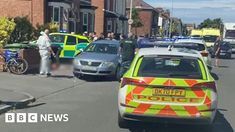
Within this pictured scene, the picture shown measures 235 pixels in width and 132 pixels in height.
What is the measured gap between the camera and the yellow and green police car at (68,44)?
85.6ft

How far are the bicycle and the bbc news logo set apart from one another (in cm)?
809

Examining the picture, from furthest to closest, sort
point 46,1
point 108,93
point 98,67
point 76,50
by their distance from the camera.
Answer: point 46,1 → point 76,50 → point 98,67 → point 108,93

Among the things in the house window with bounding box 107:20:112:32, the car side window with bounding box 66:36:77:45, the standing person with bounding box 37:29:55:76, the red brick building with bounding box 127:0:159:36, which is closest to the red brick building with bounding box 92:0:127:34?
the house window with bounding box 107:20:112:32

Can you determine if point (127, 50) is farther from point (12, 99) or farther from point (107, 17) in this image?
point (107, 17)

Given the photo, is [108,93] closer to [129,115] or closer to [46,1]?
[129,115]

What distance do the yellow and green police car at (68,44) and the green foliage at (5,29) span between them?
3.96 metres

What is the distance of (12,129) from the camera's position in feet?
30.1

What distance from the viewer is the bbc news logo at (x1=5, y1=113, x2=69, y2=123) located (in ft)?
33.4

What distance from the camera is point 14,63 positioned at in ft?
61.5

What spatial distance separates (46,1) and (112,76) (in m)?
17.7

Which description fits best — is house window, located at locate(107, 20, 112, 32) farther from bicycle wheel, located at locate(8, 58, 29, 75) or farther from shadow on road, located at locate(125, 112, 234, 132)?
shadow on road, located at locate(125, 112, 234, 132)

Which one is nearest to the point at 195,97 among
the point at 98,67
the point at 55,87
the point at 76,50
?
the point at 55,87

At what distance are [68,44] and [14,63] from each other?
7.90m

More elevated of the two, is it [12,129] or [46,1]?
[46,1]
